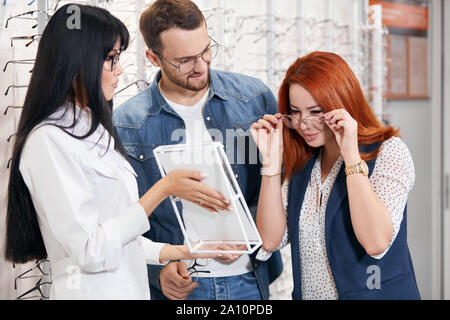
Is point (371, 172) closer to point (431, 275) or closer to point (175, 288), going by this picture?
point (175, 288)

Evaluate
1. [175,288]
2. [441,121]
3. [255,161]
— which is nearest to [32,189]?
[175,288]

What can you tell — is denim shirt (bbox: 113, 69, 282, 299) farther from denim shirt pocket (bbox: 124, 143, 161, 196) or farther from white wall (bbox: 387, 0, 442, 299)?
white wall (bbox: 387, 0, 442, 299)

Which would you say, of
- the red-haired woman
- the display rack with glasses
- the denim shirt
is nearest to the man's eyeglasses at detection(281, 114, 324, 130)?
the red-haired woman

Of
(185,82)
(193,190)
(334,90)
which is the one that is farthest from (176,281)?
(334,90)

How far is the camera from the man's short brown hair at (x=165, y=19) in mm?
1244

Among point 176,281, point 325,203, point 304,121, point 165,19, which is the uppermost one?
point 165,19

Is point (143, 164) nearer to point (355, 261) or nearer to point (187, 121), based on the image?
point (187, 121)

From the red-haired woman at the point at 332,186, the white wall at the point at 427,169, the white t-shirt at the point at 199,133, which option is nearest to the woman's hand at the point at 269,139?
the red-haired woman at the point at 332,186

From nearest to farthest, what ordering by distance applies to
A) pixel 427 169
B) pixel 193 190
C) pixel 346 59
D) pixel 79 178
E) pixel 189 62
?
pixel 79 178, pixel 193 190, pixel 189 62, pixel 346 59, pixel 427 169

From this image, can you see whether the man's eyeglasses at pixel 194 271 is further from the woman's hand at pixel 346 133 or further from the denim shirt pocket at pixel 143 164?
the woman's hand at pixel 346 133

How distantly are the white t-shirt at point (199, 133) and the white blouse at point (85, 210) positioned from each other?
0.77 ft

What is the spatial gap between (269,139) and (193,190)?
12.0 inches

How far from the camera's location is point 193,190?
3.81 ft
